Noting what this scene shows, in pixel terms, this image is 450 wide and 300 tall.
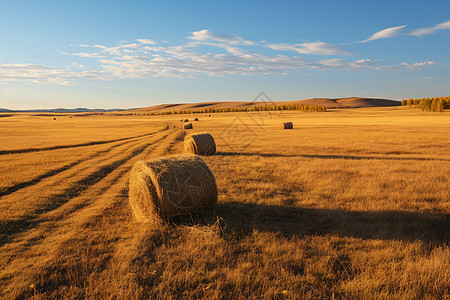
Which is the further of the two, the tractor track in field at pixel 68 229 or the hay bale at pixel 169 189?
the hay bale at pixel 169 189

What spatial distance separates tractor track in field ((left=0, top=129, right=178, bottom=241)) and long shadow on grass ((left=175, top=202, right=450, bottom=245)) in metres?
4.67

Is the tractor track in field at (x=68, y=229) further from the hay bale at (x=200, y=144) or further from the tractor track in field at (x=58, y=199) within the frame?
the hay bale at (x=200, y=144)

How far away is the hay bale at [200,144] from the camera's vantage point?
62.3 feet

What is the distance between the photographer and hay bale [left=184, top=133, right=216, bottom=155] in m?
19.0

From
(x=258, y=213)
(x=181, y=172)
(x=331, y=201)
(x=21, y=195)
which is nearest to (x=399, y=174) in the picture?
(x=331, y=201)

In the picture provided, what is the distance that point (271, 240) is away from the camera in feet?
20.6

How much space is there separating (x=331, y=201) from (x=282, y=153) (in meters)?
11.3

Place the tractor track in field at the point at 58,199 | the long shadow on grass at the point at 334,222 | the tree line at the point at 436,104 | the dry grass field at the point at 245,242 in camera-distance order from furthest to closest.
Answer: the tree line at the point at 436,104 → the tractor track in field at the point at 58,199 → the long shadow on grass at the point at 334,222 → the dry grass field at the point at 245,242

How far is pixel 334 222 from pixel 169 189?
185 inches

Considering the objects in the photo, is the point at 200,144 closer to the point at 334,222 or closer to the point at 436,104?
the point at 334,222

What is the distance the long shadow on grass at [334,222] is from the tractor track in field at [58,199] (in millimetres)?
4665

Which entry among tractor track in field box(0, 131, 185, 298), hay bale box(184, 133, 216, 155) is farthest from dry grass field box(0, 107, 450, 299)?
hay bale box(184, 133, 216, 155)

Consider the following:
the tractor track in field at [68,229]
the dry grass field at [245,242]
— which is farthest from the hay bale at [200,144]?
the tractor track in field at [68,229]

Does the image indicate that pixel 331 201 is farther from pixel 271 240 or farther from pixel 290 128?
pixel 290 128
